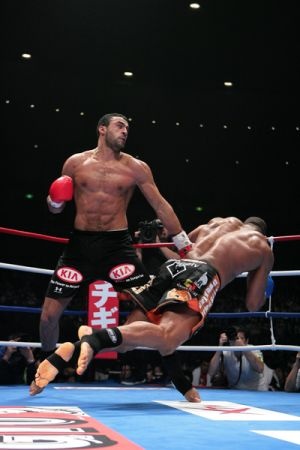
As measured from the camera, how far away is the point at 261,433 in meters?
1.69

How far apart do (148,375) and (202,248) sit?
3.73 m

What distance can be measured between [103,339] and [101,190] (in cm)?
101

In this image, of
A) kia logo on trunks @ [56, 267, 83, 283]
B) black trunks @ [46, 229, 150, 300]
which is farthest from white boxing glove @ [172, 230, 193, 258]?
kia logo on trunks @ [56, 267, 83, 283]

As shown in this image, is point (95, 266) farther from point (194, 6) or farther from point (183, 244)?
point (194, 6)

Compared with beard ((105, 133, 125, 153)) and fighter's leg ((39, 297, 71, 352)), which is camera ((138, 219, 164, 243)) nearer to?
beard ((105, 133, 125, 153))

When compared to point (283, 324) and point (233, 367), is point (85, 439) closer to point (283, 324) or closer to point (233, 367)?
point (233, 367)

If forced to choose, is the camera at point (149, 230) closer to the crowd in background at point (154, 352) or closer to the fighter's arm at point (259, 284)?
the crowd in background at point (154, 352)

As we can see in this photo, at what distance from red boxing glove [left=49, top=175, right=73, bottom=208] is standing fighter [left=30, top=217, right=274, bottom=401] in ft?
1.65

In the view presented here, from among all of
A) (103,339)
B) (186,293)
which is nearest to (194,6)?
(186,293)

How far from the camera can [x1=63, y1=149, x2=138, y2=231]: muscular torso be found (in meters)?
2.95

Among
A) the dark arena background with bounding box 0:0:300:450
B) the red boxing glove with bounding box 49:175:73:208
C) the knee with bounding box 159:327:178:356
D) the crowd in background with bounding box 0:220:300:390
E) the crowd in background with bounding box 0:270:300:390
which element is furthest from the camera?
the dark arena background with bounding box 0:0:300:450

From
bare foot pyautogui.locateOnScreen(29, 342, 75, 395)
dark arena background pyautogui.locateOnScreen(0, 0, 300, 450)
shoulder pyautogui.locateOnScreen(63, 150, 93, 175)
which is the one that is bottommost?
bare foot pyautogui.locateOnScreen(29, 342, 75, 395)

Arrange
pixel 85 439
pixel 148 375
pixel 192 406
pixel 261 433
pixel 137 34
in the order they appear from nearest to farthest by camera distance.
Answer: pixel 85 439, pixel 261 433, pixel 192 406, pixel 148 375, pixel 137 34

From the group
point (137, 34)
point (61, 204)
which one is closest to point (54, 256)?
point (137, 34)
